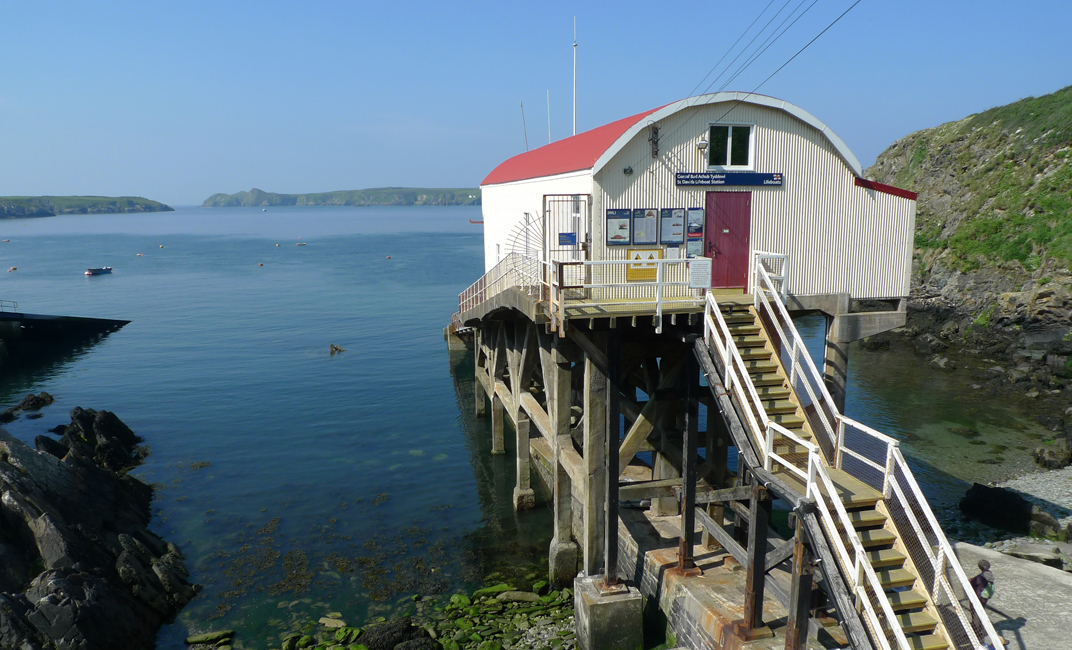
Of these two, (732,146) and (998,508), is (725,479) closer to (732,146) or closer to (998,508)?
(732,146)

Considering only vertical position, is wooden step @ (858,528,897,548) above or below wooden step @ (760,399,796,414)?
below

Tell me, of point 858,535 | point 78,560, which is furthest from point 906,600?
point 78,560

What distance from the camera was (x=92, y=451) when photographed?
27.8 metres

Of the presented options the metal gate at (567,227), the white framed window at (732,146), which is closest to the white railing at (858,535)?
the metal gate at (567,227)

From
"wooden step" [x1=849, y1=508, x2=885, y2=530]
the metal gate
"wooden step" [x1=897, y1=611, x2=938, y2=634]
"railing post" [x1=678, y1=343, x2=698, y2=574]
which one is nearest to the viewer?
"wooden step" [x1=897, y1=611, x2=938, y2=634]

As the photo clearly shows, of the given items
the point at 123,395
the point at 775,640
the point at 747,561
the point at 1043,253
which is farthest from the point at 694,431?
the point at 1043,253

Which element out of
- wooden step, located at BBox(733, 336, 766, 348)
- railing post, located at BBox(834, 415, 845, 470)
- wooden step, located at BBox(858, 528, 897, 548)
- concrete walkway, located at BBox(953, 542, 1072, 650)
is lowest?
concrete walkway, located at BBox(953, 542, 1072, 650)

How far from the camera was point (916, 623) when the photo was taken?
8656 mm

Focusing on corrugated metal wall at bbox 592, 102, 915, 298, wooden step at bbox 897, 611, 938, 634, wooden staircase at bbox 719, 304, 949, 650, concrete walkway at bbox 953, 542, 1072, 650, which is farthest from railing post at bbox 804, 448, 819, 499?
concrete walkway at bbox 953, 542, 1072, 650

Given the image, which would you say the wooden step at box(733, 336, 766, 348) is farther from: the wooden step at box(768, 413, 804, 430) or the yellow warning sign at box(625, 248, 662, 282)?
the yellow warning sign at box(625, 248, 662, 282)

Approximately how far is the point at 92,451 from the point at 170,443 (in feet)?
10.4

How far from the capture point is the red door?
47.0 feet

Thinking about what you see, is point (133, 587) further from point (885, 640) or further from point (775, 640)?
point (885, 640)

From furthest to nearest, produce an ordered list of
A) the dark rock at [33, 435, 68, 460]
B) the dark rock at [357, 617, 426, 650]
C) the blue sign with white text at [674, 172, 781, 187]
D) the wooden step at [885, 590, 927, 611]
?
the dark rock at [33, 435, 68, 460] → the dark rock at [357, 617, 426, 650] → the blue sign with white text at [674, 172, 781, 187] → the wooden step at [885, 590, 927, 611]
